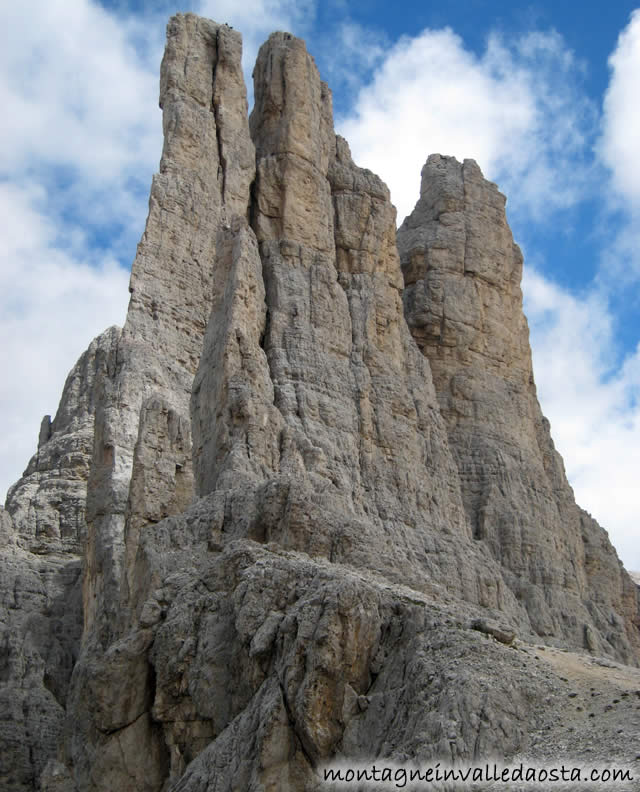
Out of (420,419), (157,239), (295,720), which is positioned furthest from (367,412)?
(295,720)

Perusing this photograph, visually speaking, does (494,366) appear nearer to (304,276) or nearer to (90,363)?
(304,276)

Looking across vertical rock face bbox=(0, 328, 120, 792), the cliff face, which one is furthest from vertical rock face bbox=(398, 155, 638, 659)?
vertical rock face bbox=(0, 328, 120, 792)

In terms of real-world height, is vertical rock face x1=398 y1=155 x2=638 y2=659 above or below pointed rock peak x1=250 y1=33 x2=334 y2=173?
below

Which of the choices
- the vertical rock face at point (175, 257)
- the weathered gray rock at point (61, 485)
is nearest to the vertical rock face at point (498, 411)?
the vertical rock face at point (175, 257)

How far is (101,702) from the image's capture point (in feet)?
85.1

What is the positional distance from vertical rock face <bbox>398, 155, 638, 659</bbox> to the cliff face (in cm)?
12

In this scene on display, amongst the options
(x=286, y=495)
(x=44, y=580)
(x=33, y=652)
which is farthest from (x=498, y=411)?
(x=286, y=495)

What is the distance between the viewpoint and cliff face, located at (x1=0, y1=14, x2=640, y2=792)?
2236 cm

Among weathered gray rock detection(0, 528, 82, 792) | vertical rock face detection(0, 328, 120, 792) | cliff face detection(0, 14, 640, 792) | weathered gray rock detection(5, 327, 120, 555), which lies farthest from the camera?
weathered gray rock detection(5, 327, 120, 555)

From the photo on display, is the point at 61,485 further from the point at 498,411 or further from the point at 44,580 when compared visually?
the point at 498,411

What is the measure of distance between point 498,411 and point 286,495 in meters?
25.8

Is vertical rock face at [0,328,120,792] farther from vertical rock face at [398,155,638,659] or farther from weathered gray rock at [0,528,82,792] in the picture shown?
vertical rock face at [398,155,638,659]

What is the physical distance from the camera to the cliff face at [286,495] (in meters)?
22.4

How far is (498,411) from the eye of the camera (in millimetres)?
54219
